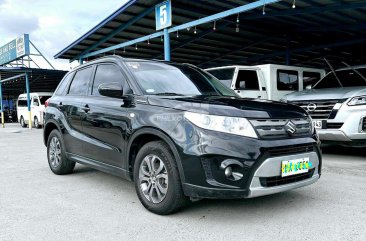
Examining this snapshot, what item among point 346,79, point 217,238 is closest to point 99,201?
point 217,238

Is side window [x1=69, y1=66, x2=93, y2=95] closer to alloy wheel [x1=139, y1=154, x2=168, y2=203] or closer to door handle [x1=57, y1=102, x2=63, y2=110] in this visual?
door handle [x1=57, y1=102, x2=63, y2=110]

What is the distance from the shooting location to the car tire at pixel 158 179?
10.7 ft

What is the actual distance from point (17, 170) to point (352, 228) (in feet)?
17.3

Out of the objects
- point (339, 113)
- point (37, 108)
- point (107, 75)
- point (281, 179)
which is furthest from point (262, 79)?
point (37, 108)

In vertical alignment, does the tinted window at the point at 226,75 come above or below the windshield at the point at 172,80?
above

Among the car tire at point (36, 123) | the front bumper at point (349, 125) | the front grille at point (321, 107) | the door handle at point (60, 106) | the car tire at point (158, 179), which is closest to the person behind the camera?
the car tire at point (158, 179)

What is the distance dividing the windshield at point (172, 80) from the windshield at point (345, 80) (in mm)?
3971

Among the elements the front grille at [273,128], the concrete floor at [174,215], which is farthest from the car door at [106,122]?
the front grille at [273,128]

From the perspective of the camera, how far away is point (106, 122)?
4.12m

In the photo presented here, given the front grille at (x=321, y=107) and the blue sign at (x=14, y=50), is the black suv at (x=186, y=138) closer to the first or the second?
the front grille at (x=321, y=107)

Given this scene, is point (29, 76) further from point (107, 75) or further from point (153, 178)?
point (153, 178)

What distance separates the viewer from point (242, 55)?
20.1m

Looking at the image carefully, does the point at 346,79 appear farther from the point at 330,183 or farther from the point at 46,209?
the point at 46,209

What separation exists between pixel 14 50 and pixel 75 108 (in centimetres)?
2314
